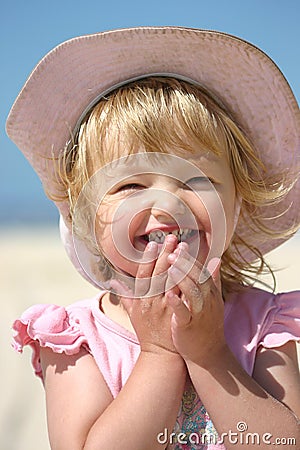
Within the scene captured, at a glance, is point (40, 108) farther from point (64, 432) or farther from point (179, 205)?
point (64, 432)

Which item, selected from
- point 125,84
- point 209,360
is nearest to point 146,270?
point 209,360

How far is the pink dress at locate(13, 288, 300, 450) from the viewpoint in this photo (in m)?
1.82

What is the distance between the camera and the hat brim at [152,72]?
1.90 meters

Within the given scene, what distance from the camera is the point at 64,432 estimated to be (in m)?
1.76

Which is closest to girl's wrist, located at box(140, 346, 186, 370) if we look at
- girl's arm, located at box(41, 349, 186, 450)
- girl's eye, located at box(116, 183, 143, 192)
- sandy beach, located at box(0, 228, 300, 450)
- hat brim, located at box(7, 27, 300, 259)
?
girl's arm, located at box(41, 349, 186, 450)

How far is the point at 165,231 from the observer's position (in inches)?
67.5

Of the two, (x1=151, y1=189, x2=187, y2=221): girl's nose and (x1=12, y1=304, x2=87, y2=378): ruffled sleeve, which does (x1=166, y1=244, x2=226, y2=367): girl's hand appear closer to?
(x1=151, y1=189, x2=187, y2=221): girl's nose

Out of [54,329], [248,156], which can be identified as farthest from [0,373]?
[248,156]

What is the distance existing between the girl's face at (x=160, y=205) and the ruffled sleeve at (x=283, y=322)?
0.27 meters

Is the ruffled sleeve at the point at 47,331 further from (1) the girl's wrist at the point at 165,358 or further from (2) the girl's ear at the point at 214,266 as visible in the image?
(2) the girl's ear at the point at 214,266

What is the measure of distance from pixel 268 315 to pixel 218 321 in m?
0.25

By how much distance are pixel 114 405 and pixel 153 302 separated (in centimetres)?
25

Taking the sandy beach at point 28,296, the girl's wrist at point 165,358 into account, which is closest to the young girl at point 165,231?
the girl's wrist at point 165,358

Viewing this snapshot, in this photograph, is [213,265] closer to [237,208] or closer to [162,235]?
[162,235]
